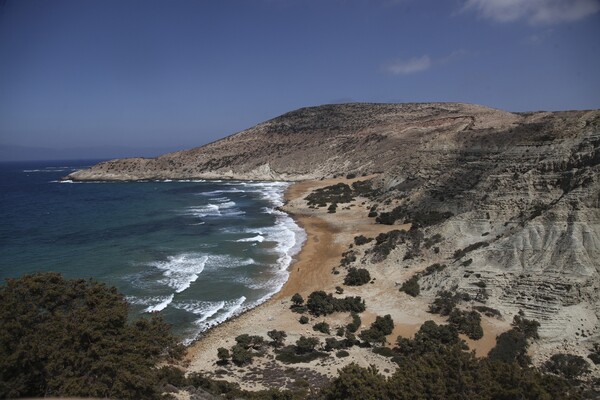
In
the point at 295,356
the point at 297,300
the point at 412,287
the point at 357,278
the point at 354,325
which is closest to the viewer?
the point at 295,356

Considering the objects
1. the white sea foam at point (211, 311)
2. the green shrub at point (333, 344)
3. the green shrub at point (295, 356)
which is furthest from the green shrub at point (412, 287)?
the white sea foam at point (211, 311)

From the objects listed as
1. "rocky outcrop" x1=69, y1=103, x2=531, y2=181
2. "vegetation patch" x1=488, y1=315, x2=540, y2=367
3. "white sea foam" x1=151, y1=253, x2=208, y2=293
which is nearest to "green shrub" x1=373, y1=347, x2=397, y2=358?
"vegetation patch" x1=488, y1=315, x2=540, y2=367

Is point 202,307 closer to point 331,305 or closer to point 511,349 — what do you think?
point 331,305

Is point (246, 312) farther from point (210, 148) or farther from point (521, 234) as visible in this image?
point (210, 148)

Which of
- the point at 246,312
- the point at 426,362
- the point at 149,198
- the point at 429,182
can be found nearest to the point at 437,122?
the point at 429,182

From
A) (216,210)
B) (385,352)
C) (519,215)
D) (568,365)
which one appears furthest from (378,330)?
(216,210)

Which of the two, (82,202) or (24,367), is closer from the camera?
(24,367)
